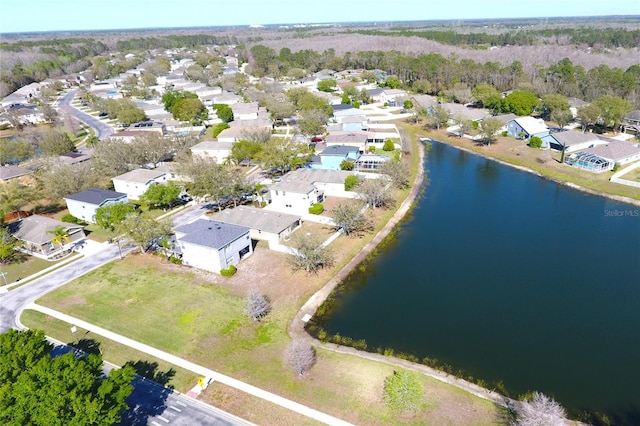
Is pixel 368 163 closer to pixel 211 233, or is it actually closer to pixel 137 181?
pixel 211 233

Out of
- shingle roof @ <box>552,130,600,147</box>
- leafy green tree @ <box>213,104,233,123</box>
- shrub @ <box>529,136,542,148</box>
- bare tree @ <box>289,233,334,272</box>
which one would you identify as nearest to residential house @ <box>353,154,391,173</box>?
bare tree @ <box>289,233,334,272</box>

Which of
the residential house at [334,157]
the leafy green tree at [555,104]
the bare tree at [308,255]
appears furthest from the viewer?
the leafy green tree at [555,104]

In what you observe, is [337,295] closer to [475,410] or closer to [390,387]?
[390,387]

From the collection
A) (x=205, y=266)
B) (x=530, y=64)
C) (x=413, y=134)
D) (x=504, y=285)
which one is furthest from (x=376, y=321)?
(x=530, y=64)

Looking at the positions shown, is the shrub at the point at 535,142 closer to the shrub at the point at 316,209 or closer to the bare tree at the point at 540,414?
the shrub at the point at 316,209

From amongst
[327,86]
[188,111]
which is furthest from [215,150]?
[327,86]

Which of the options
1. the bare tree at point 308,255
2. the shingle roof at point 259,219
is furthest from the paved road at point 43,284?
the bare tree at point 308,255
